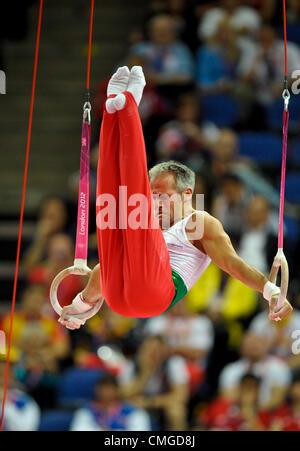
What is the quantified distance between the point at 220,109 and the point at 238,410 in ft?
8.58

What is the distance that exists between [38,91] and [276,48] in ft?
7.37

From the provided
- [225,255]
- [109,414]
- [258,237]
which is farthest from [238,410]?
[225,255]

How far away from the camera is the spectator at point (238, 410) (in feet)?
17.4

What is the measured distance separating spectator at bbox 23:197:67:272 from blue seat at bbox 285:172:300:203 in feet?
5.63

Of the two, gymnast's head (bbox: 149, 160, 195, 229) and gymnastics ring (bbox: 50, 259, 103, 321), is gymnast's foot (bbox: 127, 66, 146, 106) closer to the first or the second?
gymnast's head (bbox: 149, 160, 195, 229)

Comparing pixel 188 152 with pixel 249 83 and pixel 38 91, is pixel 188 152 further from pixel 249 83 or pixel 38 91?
pixel 38 91

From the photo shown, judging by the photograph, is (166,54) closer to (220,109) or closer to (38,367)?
(220,109)

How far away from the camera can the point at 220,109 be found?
689cm

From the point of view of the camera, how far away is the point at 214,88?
6.94 m

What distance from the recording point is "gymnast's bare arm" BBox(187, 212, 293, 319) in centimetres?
355

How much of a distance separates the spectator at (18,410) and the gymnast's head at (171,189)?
227 cm

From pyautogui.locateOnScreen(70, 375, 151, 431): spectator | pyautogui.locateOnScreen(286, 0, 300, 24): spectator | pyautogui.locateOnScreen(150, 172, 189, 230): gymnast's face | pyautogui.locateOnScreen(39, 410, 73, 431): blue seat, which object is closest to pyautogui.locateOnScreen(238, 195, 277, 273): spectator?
pyautogui.locateOnScreen(70, 375, 151, 431): spectator

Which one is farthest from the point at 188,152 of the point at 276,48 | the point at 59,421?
the point at 59,421

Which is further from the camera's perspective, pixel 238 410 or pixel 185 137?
pixel 185 137
